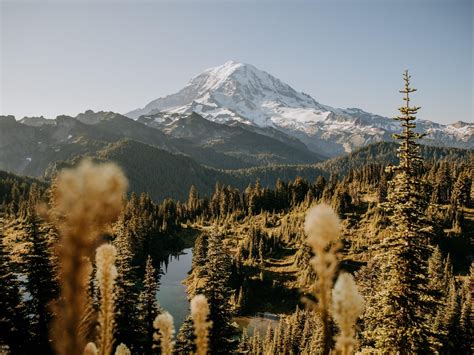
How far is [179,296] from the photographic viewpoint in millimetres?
95562

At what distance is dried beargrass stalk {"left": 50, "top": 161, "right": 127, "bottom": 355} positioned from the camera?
2455mm

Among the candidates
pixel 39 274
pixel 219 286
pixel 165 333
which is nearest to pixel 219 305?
pixel 219 286

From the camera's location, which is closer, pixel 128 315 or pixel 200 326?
pixel 200 326

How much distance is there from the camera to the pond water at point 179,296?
80644mm

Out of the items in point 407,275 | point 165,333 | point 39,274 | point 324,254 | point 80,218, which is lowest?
point 39,274

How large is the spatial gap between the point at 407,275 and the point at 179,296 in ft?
282

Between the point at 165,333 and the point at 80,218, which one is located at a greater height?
the point at 80,218

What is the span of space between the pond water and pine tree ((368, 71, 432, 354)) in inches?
2131

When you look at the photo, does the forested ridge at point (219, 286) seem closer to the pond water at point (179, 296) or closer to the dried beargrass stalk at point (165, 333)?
the dried beargrass stalk at point (165, 333)

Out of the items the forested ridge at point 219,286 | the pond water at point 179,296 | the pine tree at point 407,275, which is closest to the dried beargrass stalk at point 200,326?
the forested ridge at point 219,286

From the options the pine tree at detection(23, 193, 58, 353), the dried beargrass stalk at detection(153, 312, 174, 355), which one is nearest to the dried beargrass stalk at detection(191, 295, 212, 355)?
the dried beargrass stalk at detection(153, 312, 174, 355)

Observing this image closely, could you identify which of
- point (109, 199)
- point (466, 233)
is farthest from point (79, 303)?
point (466, 233)

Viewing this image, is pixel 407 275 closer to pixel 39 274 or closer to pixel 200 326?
pixel 200 326

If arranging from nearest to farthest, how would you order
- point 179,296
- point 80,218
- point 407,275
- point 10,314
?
1. point 80,218
2. point 407,275
3. point 10,314
4. point 179,296
